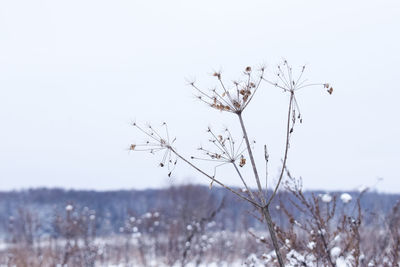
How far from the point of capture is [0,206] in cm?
7800

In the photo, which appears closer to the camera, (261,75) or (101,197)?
(261,75)

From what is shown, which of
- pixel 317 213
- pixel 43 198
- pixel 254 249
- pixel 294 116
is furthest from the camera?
pixel 43 198

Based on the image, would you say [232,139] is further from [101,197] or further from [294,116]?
[101,197]

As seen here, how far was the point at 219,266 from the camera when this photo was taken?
2016 cm

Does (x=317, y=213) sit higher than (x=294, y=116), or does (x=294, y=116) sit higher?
(x=294, y=116)

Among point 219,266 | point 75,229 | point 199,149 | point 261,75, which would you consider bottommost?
point 219,266

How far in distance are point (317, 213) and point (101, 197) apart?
78.1m

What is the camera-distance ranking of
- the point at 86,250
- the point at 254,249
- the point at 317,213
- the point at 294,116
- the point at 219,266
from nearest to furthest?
the point at 294,116 < the point at 317,213 < the point at 86,250 < the point at 219,266 < the point at 254,249

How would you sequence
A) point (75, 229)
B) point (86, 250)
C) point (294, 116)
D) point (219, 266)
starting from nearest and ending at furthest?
point (294, 116)
point (86, 250)
point (75, 229)
point (219, 266)

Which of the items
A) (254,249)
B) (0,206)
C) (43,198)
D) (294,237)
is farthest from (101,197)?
(294,237)

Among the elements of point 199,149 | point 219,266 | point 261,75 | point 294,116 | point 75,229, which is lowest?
point 219,266

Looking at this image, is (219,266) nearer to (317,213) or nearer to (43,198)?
(317,213)

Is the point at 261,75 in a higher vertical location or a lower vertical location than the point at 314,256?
higher

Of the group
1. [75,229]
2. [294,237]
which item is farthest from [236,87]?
[75,229]
